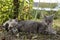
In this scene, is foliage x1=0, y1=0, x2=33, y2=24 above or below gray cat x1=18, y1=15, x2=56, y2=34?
above

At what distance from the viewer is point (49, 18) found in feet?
11.8

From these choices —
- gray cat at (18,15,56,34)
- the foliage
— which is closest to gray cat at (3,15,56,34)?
gray cat at (18,15,56,34)

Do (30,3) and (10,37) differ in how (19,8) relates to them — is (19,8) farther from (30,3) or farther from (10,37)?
(10,37)

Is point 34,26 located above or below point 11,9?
below

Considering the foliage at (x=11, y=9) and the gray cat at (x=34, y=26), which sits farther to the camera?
the foliage at (x=11, y=9)

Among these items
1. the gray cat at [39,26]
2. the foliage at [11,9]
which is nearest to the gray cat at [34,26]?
the gray cat at [39,26]

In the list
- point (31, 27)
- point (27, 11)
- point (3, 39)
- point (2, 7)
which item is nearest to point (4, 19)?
point (2, 7)

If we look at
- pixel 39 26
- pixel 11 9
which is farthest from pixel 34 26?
pixel 11 9

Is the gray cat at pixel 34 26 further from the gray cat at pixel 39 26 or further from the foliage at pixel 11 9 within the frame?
the foliage at pixel 11 9

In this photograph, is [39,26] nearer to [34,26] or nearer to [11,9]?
[34,26]

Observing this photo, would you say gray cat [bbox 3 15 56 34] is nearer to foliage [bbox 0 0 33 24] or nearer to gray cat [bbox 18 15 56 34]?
gray cat [bbox 18 15 56 34]

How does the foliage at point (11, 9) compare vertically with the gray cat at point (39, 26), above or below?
above

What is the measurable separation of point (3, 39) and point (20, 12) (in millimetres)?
1113

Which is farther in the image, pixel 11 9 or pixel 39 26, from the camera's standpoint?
pixel 11 9
